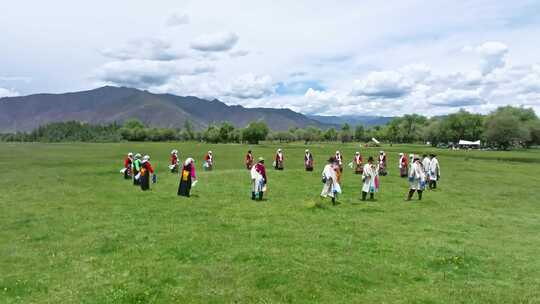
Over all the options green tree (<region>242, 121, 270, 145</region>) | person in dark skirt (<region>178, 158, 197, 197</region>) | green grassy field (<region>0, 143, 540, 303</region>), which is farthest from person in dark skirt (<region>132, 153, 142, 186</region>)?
Result: green tree (<region>242, 121, 270, 145</region>)

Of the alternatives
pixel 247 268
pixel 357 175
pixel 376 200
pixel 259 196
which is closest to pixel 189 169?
pixel 259 196

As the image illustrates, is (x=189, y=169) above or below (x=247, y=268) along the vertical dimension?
above

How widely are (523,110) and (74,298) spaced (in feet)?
582

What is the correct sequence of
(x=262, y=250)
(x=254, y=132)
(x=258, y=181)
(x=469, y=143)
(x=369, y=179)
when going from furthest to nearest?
(x=254, y=132), (x=469, y=143), (x=369, y=179), (x=258, y=181), (x=262, y=250)

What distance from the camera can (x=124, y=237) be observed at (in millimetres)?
15016

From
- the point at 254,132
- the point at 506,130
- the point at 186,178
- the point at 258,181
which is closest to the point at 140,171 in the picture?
the point at 186,178

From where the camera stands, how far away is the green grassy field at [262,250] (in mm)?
10281

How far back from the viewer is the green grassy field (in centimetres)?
1028

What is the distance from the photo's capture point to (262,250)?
44.3ft

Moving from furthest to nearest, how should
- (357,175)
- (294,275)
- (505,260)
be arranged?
(357,175) < (505,260) < (294,275)

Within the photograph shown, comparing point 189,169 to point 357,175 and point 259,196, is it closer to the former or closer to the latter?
point 259,196

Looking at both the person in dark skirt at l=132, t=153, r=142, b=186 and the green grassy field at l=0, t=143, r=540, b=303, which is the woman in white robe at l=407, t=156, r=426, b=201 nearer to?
the green grassy field at l=0, t=143, r=540, b=303

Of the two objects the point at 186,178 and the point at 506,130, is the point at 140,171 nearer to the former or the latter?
the point at 186,178

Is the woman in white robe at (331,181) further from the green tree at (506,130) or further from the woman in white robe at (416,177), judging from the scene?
the green tree at (506,130)
